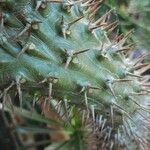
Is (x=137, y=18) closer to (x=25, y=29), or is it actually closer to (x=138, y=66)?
(x=138, y=66)

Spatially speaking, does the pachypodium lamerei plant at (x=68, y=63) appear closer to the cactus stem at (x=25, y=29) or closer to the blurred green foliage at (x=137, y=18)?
the cactus stem at (x=25, y=29)

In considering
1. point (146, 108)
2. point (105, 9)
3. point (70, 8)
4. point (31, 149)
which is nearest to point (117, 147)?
point (146, 108)

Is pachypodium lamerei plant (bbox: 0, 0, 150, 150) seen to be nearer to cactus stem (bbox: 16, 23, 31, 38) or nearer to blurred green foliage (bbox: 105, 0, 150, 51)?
cactus stem (bbox: 16, 23, 31, 38)

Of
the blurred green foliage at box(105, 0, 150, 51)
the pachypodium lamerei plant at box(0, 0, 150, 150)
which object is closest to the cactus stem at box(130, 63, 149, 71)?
the pachypodium lamerei plant at box(0, 0, 150, 150)

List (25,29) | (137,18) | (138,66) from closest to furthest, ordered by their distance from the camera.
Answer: (25,29) → (138,66) → (137,18)

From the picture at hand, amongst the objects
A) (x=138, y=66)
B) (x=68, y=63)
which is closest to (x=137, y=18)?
(x=138, y=66)

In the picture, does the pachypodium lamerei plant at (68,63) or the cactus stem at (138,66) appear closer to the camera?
the pachypodium lamerei plant at (68,63)

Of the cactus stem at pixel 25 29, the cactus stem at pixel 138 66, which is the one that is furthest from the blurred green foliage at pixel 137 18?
the cactus stem at pixel 25 29

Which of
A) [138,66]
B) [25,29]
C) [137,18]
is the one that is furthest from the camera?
[137,18]

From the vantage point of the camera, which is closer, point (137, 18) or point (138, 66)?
point (138, 66)
